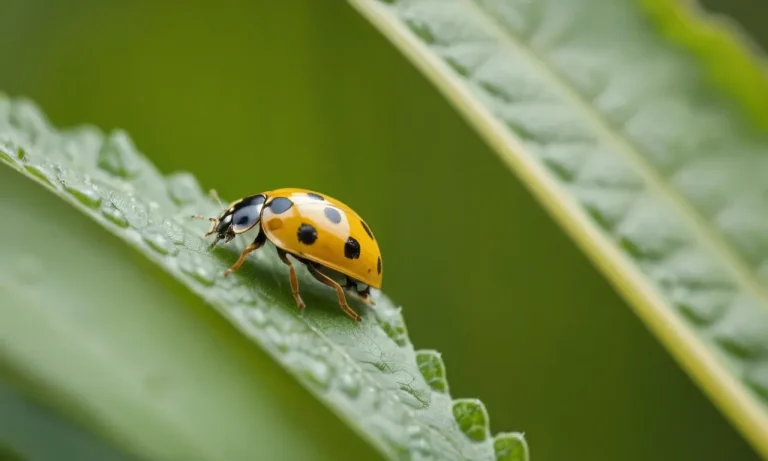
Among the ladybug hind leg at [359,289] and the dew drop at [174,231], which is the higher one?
the ladybug hind leg at [359,289]

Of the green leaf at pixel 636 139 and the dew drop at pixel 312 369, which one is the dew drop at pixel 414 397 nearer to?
the dew drop at pixel 312 369

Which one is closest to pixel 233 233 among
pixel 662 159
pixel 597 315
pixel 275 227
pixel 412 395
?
pixel 275 227

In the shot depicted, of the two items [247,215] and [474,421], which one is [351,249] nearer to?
[247,215]

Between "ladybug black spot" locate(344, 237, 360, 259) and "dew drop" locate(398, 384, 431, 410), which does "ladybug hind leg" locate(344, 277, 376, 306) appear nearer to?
"ladybug black spot" locate(344, 237, 360, 259)

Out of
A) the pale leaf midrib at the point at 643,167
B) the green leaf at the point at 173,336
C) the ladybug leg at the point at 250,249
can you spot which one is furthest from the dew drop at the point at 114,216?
the pale leaf midrib at the point at 643,167

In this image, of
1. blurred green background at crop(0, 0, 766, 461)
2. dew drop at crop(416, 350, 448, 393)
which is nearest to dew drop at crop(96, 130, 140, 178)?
dew drop at crop(416, 350, 448, 393)
